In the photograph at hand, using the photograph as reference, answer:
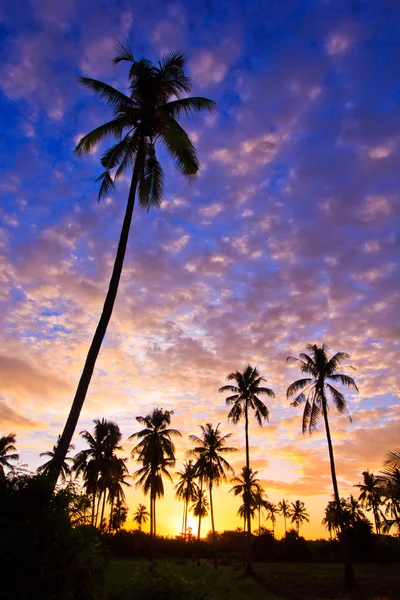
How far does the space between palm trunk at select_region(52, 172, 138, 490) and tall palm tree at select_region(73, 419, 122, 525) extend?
108 ft

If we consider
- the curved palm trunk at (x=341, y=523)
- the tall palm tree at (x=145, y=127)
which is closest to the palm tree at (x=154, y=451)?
the curved palm trunk at (x=341, y=523)

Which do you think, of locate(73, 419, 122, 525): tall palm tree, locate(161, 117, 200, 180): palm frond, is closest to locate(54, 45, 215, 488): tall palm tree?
locate(161, 117, 200, 180): palm frond

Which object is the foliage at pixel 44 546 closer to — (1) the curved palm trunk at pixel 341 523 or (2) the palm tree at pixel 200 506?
(1) the curved palm trunk at pixel 341 523

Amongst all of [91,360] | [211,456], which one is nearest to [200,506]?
[211,456]

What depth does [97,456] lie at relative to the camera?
4097cm

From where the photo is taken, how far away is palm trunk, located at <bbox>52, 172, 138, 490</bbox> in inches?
411

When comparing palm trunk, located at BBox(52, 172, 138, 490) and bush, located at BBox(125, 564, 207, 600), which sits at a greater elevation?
palm trunk, located at BBox(52, 172, 138, 490)

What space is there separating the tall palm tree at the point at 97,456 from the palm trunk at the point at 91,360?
33.1m

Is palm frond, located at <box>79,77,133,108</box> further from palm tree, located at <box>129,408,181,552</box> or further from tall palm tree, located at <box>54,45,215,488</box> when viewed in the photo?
palm tree, located at <box>129,408,181,552</box>

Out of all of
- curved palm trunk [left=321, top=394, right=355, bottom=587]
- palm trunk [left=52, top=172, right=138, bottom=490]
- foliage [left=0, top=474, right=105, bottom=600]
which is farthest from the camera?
curved palm trunk [left=321, top=394, right=355, bottom=587]

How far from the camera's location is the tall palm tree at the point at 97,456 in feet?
134

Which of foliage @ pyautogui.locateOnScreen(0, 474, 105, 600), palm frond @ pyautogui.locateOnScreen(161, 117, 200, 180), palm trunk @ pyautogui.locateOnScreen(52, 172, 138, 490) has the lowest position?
foliage @ pyautogui.locateOnScreen(0, 474, 105, 600)

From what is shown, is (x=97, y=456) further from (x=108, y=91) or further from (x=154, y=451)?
(x=108, y=91)

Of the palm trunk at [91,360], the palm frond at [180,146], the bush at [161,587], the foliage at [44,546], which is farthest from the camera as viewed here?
the palm frond at [180,146]
